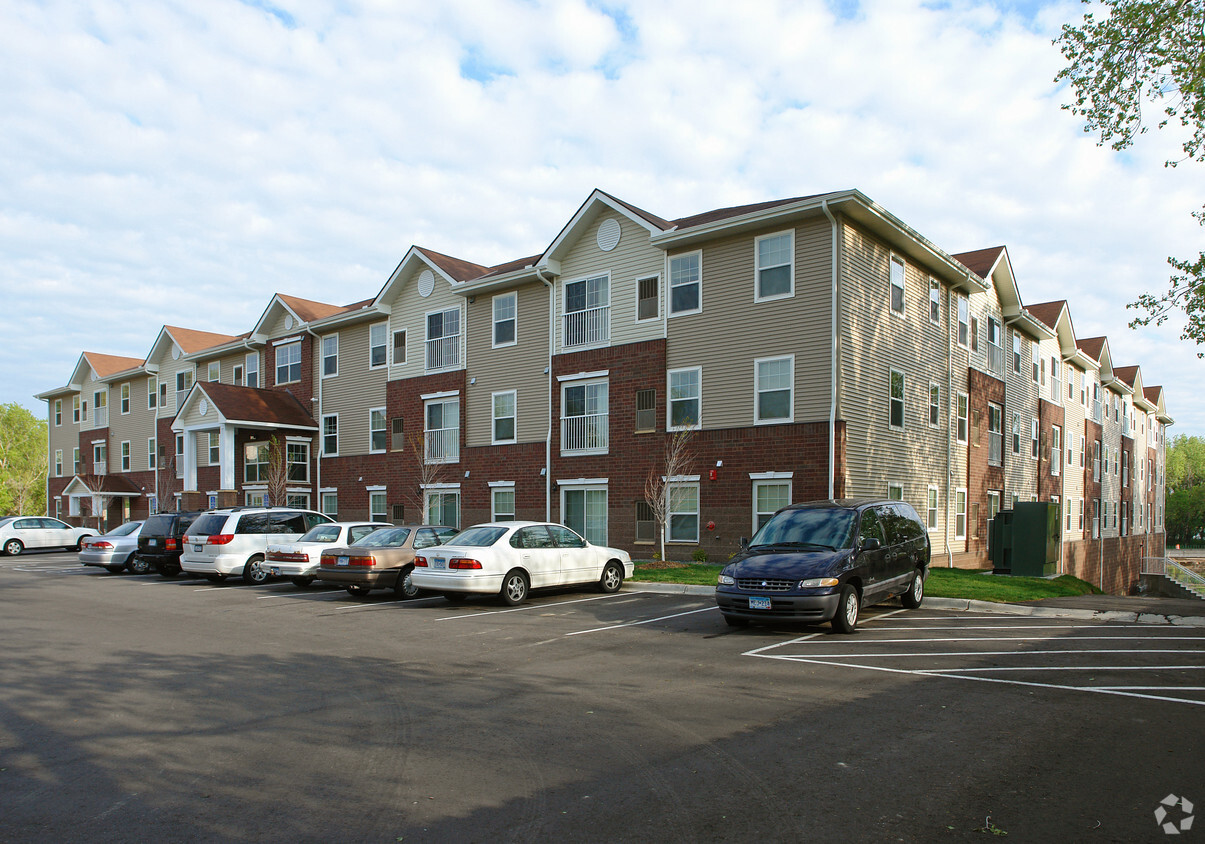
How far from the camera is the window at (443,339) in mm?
30422

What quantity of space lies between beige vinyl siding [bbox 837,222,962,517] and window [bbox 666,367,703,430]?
165 inches

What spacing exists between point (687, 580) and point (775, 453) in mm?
5211

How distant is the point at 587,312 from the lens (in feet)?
85.1

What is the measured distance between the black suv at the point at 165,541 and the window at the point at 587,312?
12052 millimetres

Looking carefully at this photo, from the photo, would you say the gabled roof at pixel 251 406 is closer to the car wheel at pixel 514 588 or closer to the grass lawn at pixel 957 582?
the grass lawn at pixel 957 582

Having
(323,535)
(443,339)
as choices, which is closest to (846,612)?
(323,535)

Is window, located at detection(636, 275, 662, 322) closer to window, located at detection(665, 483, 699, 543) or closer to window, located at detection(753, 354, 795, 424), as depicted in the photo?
window, located at detection(753, 354, 795, 424)

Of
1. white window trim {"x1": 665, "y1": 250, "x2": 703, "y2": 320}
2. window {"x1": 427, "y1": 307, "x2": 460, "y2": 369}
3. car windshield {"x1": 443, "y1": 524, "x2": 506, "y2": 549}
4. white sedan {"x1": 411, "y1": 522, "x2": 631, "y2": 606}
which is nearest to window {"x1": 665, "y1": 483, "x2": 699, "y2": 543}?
white window trim {"x1": 665, "y1": 250, "x2": 703, "y2": 320}

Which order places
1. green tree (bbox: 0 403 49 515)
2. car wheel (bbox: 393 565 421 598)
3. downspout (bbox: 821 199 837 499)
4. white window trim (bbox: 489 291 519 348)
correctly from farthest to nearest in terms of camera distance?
green tree (bbox: 0 403 49 515), white window trim (bbox: 489 291 519 348), downspout (bbox: 821 199 837 499), car wheel (bbox: 393 565 421 598)

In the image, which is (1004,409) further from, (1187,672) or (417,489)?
(1187,672)

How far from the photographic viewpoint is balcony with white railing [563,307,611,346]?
83.4 feet

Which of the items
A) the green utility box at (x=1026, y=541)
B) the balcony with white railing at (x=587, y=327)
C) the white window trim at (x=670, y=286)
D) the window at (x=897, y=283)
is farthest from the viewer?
the balcony with white railing at (x=587, y=327)

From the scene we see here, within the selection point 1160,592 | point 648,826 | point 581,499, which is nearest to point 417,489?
point 581,499

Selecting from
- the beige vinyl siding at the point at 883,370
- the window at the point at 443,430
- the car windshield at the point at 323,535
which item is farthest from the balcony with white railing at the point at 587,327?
the car windshield at the point at 323,535
